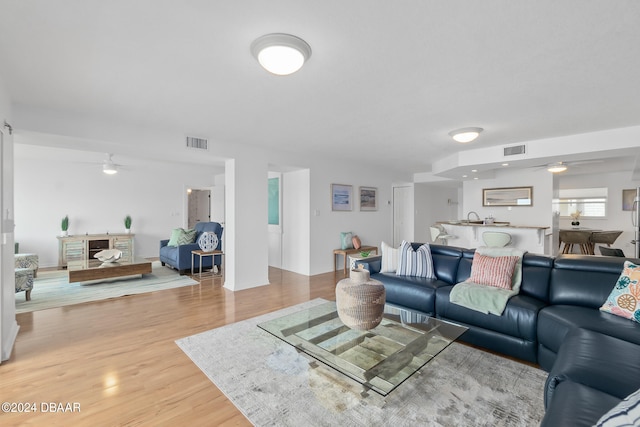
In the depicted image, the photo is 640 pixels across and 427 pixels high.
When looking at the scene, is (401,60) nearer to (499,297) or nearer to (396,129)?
(396,129)

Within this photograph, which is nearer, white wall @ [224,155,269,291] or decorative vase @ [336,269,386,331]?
decorative vase @ [336,269,386,331]

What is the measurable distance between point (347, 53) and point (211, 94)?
1395 mm

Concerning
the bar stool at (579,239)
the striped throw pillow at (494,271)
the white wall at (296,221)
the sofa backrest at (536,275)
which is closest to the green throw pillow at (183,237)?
the white wall at (296,221)

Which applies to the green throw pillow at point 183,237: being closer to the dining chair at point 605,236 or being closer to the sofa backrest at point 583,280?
the sofa backrest at point 583,280

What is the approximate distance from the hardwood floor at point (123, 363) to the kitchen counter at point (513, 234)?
3.80 metres

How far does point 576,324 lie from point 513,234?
4233 mm

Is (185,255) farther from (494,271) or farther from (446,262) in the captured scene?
(494,271)

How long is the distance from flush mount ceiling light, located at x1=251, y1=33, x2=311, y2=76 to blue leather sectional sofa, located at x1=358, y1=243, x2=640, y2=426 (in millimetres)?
2247

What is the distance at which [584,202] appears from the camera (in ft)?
26.2

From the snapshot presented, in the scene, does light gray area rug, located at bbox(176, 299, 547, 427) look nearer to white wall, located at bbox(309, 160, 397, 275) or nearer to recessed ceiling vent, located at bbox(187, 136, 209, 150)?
recessed ceiling vent, located at bbox(187, 136, 209, 150)

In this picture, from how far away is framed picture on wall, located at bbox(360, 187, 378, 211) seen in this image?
265 inches

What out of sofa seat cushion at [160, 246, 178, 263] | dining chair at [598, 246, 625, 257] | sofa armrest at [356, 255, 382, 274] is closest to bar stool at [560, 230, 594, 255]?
dining chair at [598, 246, 625, 257]

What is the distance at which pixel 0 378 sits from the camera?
215 centimetres

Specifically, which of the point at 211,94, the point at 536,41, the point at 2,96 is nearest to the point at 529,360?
the point at 536,41
